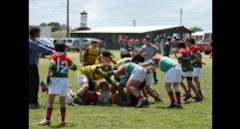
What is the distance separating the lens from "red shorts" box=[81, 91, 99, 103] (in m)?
11.0

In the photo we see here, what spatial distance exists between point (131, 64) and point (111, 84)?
2.20 ft

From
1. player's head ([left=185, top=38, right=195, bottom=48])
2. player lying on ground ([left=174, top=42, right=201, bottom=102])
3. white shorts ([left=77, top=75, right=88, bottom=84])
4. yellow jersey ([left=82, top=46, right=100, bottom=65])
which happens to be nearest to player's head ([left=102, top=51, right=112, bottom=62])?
white shorts ([left=77, top=75, right=88, bottom=84])

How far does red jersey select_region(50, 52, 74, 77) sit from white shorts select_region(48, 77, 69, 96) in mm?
86

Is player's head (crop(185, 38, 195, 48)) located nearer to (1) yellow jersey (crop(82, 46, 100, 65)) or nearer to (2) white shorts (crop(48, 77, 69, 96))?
(1) yellow jersey (crop(82, 46, 100, 65))

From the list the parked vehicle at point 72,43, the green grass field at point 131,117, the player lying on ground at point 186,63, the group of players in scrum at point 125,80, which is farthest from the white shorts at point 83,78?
the parked vehicle at point 72,43

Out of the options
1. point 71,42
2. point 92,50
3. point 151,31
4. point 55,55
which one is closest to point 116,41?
point 151,31

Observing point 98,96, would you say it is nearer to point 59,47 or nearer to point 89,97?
point 89,97

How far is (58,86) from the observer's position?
25.6 feet
